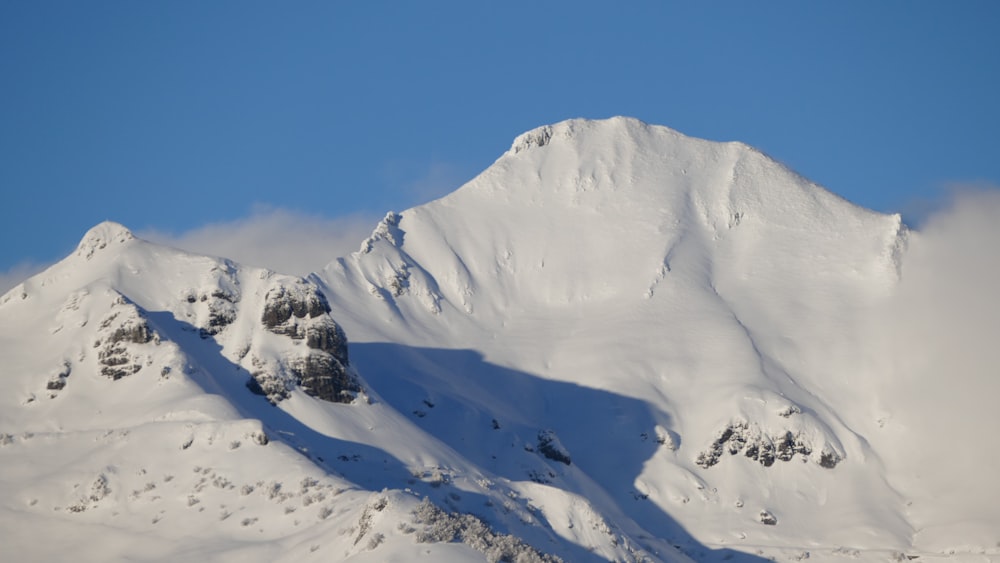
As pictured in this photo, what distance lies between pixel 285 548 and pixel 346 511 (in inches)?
324

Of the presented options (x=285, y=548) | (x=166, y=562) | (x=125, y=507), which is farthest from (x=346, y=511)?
(x=125, y=507)

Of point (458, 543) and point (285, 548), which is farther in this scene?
point (285, 548)

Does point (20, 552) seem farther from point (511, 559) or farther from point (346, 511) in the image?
point (511, 559)

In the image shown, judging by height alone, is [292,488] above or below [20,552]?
above

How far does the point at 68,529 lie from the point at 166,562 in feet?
72.2

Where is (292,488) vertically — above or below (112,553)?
above

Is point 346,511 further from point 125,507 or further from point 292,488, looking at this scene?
point 125,507


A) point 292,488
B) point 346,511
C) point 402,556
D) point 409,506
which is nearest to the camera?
point 402,556

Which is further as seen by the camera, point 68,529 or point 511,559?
point 68,529

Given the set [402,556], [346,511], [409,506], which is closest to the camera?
[402,556]

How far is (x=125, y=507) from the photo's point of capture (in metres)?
200

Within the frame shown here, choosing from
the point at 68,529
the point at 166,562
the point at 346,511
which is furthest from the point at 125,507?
the point at 346,511

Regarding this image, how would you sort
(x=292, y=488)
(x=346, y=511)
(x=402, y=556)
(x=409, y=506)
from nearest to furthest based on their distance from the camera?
(x=402, y=556)
(x=409, y=506)
(x=346, y=511)
(x=292, y=488)

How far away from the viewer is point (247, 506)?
19100 cm
